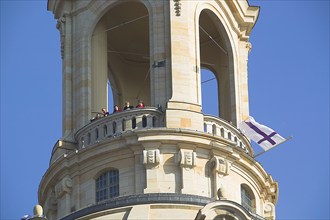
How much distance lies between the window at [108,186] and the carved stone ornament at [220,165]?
3.53 m

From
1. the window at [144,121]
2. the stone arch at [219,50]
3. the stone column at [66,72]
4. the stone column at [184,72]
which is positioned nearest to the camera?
the stone column at [184,72]

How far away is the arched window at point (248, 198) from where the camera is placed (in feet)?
233

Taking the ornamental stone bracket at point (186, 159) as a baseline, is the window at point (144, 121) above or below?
above

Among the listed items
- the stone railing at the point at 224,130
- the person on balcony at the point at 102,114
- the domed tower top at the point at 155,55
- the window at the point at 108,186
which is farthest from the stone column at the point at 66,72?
the stone railing at the point at 224,130

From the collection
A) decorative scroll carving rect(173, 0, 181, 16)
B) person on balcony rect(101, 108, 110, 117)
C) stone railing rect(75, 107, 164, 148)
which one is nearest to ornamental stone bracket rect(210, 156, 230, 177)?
stone railing rect(75, 107, 164, 148)

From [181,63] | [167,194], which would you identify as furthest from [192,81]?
[167,194]

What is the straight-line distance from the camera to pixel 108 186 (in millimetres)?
69750

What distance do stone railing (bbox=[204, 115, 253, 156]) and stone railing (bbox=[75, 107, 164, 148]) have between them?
1820mm

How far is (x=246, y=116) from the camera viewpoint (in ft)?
245

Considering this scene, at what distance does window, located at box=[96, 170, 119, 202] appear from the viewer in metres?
69.6

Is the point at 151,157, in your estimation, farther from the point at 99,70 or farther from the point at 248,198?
the point at 99,70

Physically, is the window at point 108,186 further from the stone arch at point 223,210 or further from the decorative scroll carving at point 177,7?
the decorative scroll carving at point 177,7

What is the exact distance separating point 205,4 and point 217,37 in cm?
326

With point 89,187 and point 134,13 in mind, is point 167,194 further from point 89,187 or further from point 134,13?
point 134,13
